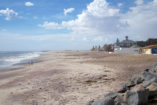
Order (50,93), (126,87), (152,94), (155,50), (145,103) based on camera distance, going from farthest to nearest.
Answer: (155,50), (50,93), (126,87), (152,94), (145,103)

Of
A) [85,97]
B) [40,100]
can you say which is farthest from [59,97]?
[85,97]

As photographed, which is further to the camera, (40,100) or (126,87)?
(40,100)

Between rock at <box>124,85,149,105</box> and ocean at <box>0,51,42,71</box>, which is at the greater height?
rock at <box>124,85,149,105</box>

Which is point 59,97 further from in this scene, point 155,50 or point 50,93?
point 155,50

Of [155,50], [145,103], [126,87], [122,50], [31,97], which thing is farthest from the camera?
[122,50]

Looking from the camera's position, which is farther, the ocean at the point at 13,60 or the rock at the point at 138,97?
the ocean at the point at 13,60

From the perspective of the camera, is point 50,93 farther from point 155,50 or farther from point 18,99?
point 155,50

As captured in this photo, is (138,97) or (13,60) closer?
(138,97)

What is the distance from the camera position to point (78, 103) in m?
4.96

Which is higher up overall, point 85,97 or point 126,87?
point 126,87

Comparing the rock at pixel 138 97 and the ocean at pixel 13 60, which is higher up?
the rock at pixel 138 97

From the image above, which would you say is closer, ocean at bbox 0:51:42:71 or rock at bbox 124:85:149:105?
rock at bbox 124:85:149:105

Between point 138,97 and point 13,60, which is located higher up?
point 138,97

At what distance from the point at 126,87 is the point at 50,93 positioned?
356cm
